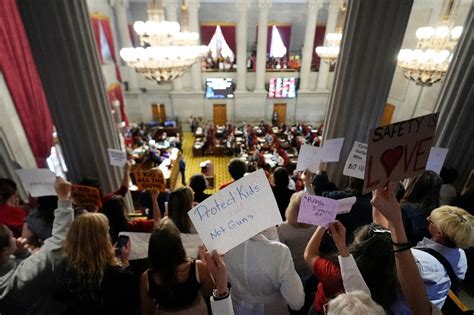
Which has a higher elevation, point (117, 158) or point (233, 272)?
point (233, 272)

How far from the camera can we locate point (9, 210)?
277 cm

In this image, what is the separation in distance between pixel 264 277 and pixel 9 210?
2.94 metres

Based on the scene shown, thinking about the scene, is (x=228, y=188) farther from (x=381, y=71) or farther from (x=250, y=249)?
(x=381, y=71)

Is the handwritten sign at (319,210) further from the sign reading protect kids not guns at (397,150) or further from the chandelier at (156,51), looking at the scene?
the chandelier at (156,51)

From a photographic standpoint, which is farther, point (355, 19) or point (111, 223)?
point (355, 19)

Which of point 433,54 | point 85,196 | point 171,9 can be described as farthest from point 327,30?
point 85,196

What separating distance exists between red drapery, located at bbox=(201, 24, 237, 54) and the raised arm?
1355 centimetres

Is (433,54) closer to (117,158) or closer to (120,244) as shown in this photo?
(117,158)

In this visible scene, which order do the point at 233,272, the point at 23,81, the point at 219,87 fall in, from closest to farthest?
the point at 233,272 < the point at 23,81 < the point at 219,87

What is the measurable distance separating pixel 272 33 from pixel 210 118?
5.44m

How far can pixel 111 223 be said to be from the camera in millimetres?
2334

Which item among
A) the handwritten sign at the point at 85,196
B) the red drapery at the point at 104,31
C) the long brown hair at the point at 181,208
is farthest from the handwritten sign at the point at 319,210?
the red drapery at the point at 104,31

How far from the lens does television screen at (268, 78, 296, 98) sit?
1330 cm

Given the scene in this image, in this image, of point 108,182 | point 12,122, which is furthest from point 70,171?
point 12,122
